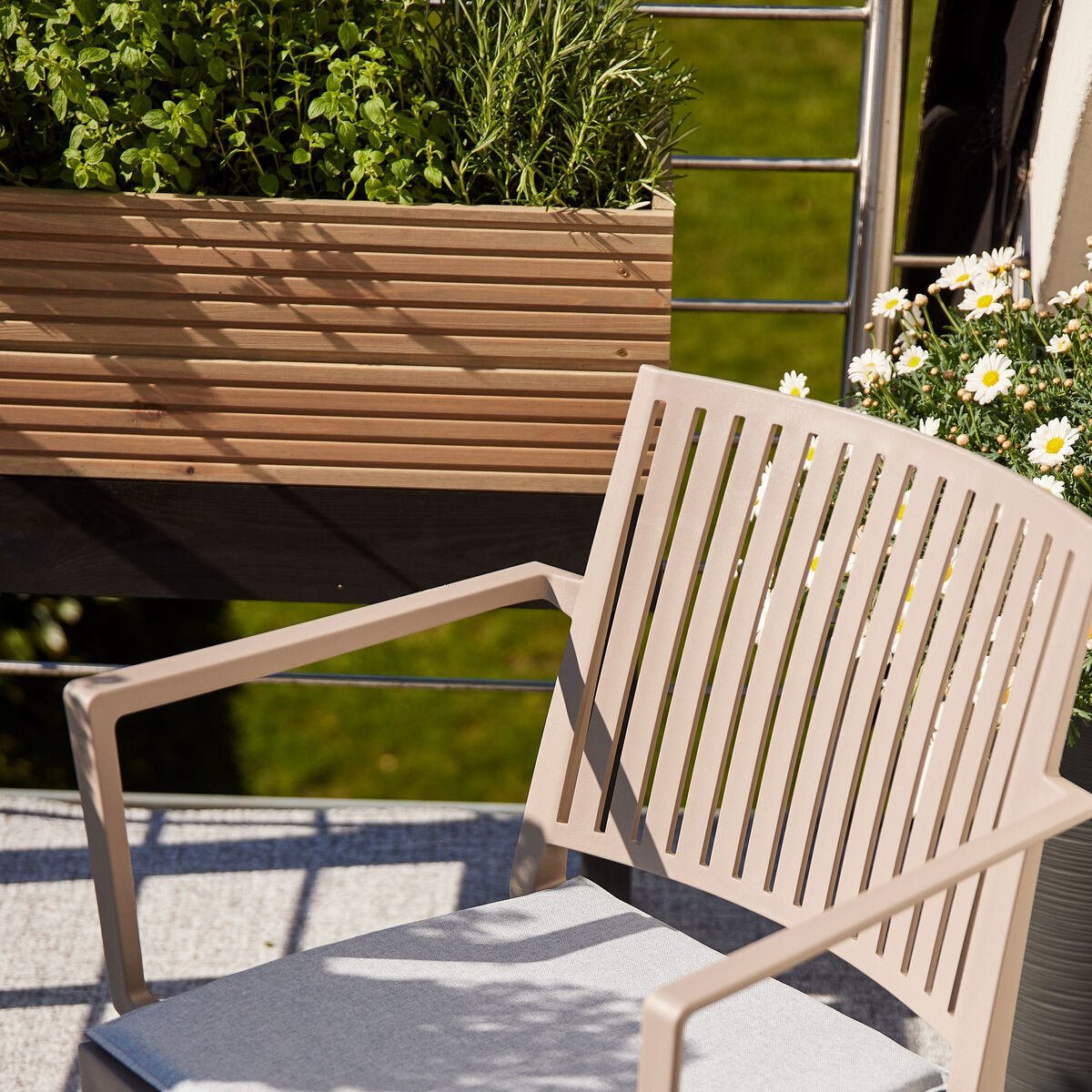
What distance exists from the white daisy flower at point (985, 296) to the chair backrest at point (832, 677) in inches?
13.8

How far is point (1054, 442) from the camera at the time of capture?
1.45 m

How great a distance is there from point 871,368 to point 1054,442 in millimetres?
266

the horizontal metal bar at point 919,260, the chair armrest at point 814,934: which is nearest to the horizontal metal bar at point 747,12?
the horizontal metal bar at point 919,260

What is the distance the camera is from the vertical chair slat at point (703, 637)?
1.39 meters

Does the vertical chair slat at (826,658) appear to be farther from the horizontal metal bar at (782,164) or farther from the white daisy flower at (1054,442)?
the horizontal metal bar at (782,164)

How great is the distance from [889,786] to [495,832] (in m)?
1.39

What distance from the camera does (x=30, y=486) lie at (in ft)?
5.83

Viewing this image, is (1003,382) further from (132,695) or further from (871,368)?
(132,695)

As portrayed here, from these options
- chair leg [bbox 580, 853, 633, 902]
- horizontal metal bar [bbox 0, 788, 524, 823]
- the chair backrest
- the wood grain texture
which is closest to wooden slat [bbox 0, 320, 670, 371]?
the wood grain texture

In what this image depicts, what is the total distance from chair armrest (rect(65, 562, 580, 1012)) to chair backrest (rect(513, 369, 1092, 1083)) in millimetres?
228

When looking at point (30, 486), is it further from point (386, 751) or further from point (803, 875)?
point (386, 751)

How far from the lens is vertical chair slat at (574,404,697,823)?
56.7 inches

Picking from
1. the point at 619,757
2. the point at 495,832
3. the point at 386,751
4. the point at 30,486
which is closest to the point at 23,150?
the point at 30,486

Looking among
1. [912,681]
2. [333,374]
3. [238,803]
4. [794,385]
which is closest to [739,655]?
[912,681]
